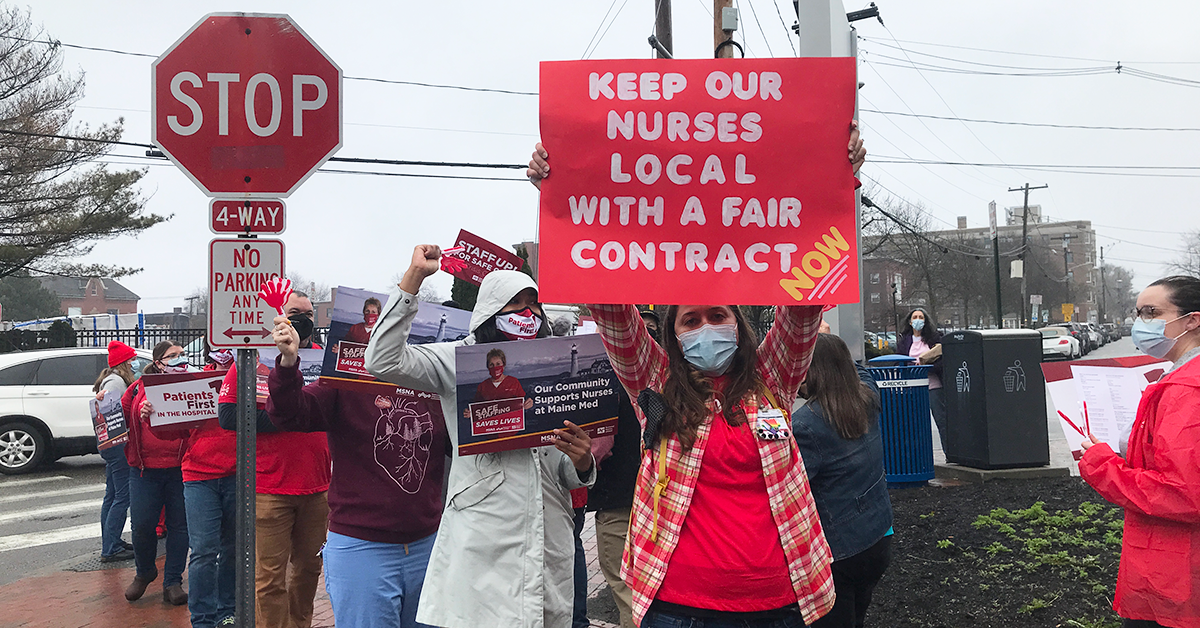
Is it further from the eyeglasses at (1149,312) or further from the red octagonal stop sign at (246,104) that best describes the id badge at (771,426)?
the red octagonal stop sign at (246,104)

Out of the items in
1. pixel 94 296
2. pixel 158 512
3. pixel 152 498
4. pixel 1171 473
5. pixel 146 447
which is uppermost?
pixel 94 296

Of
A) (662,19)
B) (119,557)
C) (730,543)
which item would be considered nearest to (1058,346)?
(662,19)

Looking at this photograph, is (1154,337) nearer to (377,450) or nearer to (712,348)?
(712,348)

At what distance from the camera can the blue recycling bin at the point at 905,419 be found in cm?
855

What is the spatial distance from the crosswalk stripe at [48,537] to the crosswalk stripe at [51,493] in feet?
7.77

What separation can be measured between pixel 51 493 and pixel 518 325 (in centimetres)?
1115

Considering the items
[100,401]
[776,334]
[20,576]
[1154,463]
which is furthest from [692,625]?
[20,576]

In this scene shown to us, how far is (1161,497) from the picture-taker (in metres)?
2.85

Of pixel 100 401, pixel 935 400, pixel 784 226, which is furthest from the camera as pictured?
pixel 935 400

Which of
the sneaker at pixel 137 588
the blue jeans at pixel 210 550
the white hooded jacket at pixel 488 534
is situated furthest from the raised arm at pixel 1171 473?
the sneaker at pixel 137 588

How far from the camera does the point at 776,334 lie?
2.75 m

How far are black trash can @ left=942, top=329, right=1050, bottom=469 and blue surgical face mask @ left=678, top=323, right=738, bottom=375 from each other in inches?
274

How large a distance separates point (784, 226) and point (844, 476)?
1.62m

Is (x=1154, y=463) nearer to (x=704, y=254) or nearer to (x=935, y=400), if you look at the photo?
(x=704, y=254)
